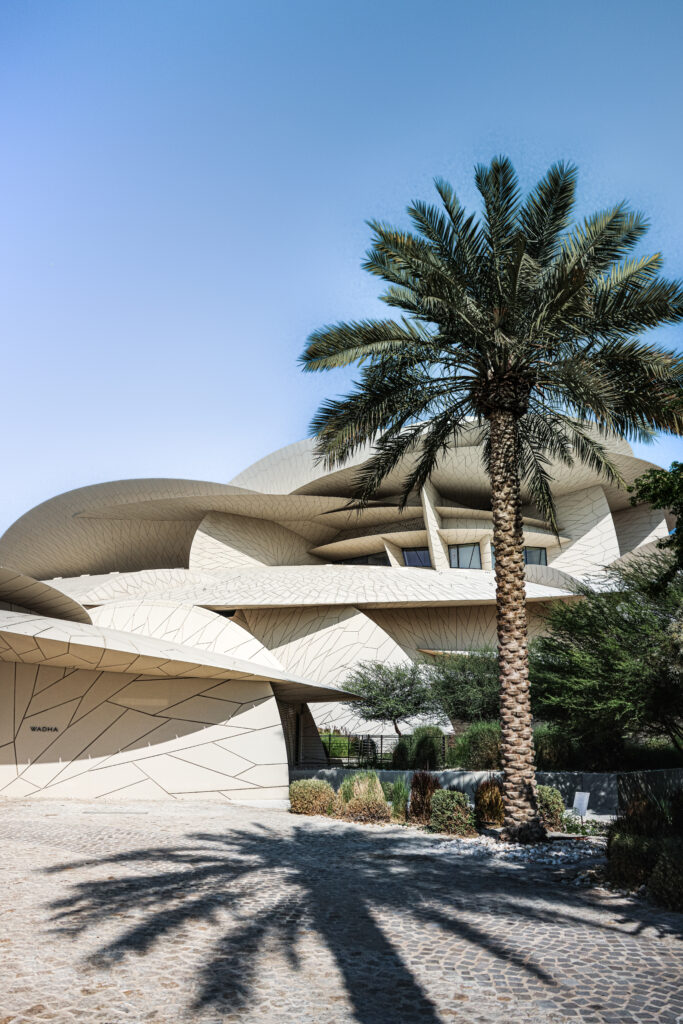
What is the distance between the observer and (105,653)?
49.2ft

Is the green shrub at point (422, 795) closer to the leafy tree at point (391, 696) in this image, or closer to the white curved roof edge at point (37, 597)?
the white curved roof edge at point (37, 597)

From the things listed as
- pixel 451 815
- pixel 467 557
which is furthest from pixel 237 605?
pixel 451 815

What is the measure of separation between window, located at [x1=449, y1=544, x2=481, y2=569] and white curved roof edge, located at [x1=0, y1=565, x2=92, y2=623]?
90.1 ft

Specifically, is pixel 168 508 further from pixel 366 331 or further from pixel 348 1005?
pixel 348 1005

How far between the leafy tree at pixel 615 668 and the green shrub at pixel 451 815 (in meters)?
4.95

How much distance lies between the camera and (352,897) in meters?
7.89

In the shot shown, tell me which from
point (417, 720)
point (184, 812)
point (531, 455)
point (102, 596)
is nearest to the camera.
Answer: point (184, 812)

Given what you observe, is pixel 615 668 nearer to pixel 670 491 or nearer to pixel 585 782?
pixel 585 782

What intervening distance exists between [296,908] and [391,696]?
1841cm

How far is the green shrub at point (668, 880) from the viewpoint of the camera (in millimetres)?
7473

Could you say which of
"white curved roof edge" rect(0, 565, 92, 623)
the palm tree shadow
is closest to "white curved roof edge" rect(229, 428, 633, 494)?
"white curved roof edge" rect(0, 565, 92, 623)

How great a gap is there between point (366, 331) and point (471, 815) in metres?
8.84

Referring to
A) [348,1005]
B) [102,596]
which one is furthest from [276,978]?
[102,596]

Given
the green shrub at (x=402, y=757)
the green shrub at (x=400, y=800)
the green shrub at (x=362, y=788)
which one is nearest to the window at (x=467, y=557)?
the green shrub at (x=402, y=757)
